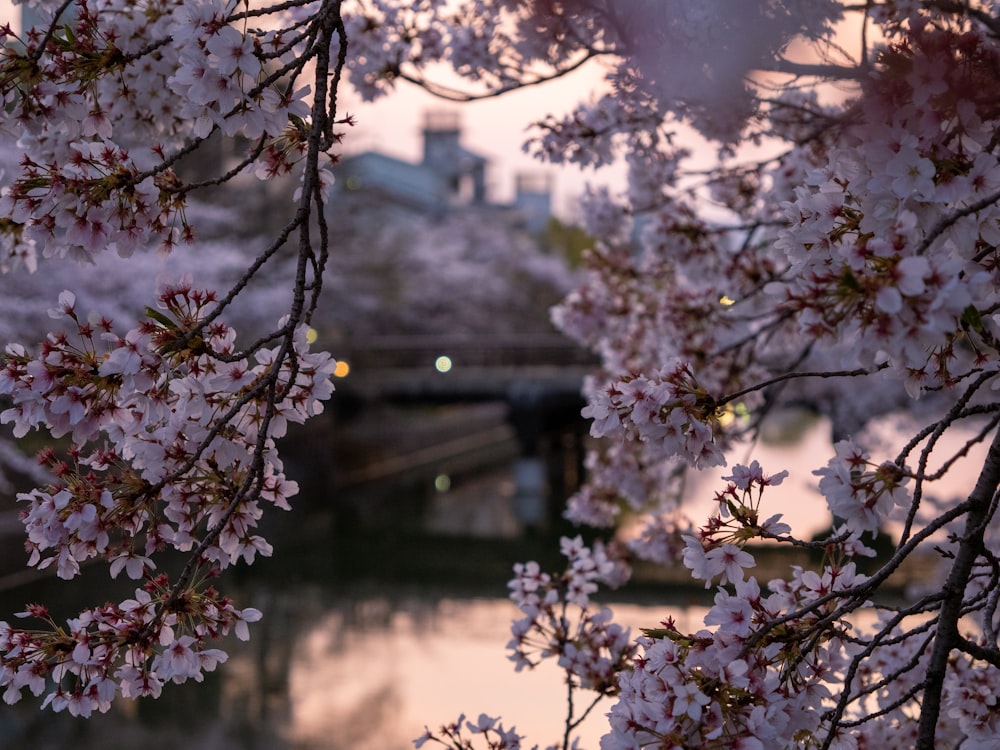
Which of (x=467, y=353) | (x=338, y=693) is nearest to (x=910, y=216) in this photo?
(x=338, y=693)

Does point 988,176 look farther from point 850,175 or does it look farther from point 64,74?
point 64,74

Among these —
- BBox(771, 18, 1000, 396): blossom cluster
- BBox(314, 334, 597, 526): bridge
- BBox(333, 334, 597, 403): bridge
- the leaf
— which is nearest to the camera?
BBox(771, 18, 1000, 396): blossom cluster

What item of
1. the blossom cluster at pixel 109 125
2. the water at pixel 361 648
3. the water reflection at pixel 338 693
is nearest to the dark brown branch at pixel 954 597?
the blossom cluster at pixel 109 125

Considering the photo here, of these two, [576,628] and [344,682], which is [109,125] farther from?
[344,682]

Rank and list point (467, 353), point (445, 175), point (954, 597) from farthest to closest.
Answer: point (445, 175) < point (467, 353) < point (954, 597)

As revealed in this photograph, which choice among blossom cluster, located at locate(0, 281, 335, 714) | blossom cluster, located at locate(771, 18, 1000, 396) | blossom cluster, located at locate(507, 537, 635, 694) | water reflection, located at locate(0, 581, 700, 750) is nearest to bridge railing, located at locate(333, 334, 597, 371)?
water reflection, located at locate(0, 581, 700, 750)

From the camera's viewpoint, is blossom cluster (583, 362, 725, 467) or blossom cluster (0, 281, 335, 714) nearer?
blossom cluster (0, 281, 335, 714)

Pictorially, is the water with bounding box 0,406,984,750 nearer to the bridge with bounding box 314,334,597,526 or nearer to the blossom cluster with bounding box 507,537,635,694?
the blossom cluster with bounding box 507,537,635,694

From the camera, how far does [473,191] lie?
5534 cm

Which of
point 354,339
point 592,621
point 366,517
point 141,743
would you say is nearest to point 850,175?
point 592,621

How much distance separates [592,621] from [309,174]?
1731mm

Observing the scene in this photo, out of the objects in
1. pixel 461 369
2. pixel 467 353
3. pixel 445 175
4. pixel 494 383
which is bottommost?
pixel 494 383

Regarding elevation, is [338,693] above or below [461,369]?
below

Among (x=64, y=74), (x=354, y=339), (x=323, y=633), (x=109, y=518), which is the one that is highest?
(x=354, y=339)
